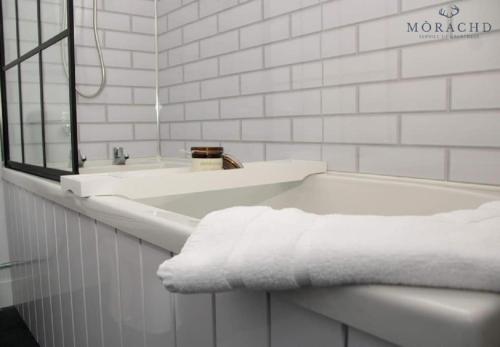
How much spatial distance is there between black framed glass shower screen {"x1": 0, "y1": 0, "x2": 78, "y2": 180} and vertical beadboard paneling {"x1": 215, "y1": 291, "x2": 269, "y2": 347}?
805 mm

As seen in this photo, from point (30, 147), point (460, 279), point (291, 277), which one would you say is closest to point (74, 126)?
point (30, 147)

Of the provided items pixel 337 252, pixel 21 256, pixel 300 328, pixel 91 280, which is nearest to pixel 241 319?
pixel 300 328

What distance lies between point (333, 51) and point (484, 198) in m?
0.62

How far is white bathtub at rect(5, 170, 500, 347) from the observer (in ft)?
1.29

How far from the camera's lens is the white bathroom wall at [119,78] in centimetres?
211

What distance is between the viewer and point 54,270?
1353 millimetres

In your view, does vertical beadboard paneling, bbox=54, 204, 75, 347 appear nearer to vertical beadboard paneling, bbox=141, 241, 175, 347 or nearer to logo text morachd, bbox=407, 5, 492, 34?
vertical beadboard paneling, bbox=141, 241, 175, 347

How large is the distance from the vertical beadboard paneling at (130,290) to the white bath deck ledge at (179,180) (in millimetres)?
185

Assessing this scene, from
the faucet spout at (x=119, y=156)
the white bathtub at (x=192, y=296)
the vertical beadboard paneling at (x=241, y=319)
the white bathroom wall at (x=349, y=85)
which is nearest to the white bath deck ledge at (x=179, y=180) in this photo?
the white bathtub at (x=192, y=296)

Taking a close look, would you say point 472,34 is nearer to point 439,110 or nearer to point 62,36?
point 439,110

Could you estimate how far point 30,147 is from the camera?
5.63ft

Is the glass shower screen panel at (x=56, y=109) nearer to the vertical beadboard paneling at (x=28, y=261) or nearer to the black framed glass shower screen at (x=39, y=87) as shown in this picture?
the black framed glass shower screen at (x=39, y=87)

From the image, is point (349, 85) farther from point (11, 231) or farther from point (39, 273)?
point (11, 231)

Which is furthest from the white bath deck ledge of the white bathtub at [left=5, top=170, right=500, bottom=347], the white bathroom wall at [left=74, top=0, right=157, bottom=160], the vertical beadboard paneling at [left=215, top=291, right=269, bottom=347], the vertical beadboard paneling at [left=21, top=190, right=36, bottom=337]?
the white bathroom wall at [left=74, top=0, right=157, bottom=160]
